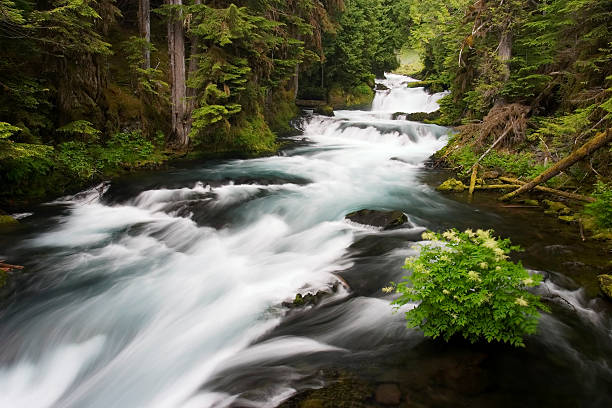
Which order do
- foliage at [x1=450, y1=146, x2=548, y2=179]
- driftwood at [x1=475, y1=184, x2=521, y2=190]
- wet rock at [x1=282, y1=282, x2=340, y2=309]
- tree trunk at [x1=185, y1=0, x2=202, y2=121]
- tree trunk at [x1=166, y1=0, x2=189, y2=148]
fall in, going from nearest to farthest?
wet rock at [x1=282, y1=282, x2=340, y2=309] < driftwood at [x1=475, y1=184, x2=521, y2=190] < foliage at [x1=450, y1=146, x2=548, y2=179] < tree trunk at [x1=166, y1=0, x2=189, y2=148] < tree trunk at [x1=185, y1=0, x2=202, y2=121]

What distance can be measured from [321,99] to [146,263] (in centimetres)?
2526

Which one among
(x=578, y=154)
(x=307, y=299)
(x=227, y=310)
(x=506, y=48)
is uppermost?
(x=506, y=48)

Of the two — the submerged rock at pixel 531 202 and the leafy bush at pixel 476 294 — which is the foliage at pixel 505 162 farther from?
the leafy bush at pixel 476 294

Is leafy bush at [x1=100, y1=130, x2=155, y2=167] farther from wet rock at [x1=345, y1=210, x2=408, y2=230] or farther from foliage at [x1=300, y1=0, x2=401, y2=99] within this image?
foliage at [x1=300, y1=0, x2=401, y2=99]

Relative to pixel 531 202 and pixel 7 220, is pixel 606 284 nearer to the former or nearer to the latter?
pixel 531 202

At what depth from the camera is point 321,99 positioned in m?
29.3

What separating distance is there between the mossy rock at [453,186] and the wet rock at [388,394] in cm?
816

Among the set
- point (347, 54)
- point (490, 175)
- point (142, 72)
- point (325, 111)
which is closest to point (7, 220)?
point (142, 72)

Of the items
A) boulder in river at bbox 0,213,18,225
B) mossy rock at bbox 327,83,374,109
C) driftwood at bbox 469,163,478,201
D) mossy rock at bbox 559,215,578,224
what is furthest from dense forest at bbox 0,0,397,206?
mossy rock at bbox 327,83,374,109

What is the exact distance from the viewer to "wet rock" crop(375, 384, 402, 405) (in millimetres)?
2994

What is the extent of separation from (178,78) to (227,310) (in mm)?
10042

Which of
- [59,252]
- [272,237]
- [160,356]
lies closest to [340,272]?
[272,237]

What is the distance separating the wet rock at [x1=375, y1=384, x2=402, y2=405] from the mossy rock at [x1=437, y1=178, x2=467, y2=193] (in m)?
8.16

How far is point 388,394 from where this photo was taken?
3.08 meters
